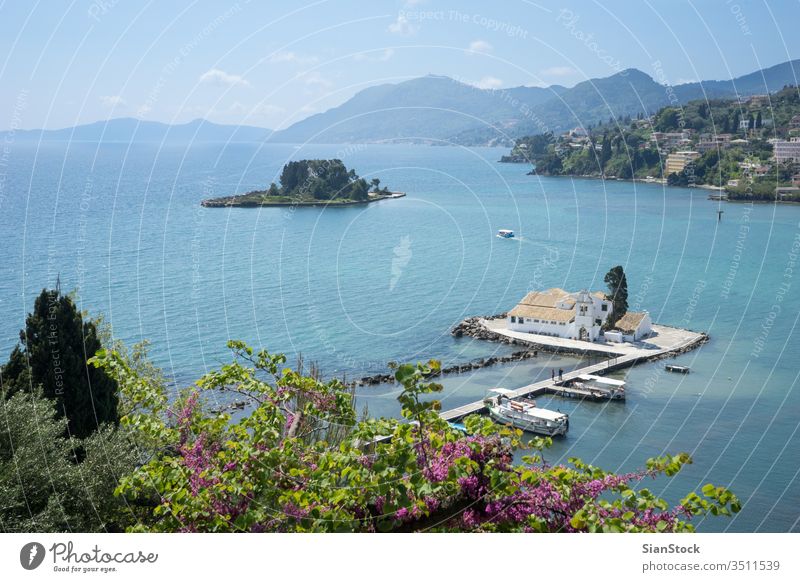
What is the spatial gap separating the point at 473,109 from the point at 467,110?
157cm

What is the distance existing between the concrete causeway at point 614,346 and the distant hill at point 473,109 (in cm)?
715

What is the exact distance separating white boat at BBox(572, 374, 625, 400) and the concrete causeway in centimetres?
37

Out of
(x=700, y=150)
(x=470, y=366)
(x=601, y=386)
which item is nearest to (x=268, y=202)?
(x=470, y=366)

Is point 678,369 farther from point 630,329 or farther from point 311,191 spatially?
point 311,191

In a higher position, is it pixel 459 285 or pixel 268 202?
pixel 268 202

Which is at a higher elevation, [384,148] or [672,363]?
[384,148]

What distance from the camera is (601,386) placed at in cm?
2164

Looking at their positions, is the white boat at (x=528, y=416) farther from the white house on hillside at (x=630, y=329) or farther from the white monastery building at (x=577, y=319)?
the white house on hillside at (x=630, y=329)

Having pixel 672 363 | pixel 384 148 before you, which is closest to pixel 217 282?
pixel 672 363

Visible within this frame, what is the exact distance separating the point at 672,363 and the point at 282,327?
38.4 feet

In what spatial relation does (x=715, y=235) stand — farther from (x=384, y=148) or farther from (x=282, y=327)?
Answer: (x=384, y=148)

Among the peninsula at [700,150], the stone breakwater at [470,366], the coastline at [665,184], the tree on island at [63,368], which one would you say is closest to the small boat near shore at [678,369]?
the stone breakwater at [470,366]

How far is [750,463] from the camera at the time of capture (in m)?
16.5
